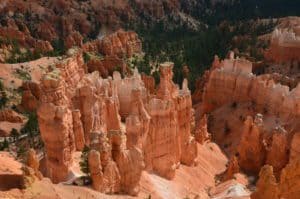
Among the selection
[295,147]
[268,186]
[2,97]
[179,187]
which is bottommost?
[2,97]

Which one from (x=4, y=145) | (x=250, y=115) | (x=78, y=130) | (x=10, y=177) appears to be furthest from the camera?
(x=4, y=145)

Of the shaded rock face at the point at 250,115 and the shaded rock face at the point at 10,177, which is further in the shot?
the shaded rock face at the point at 250,115

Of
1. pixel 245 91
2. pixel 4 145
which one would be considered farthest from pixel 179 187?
pixel 4 145

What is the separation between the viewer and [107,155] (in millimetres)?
21781

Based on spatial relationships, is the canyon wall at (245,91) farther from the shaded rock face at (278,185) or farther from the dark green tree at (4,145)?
the dark green tree at (4,145)

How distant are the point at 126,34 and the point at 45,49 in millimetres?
12130

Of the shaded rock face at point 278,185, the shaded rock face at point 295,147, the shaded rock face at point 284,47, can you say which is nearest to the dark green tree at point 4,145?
the shaded rock face at point 295,147

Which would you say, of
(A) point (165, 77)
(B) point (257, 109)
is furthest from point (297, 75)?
(A) point (165, 77)

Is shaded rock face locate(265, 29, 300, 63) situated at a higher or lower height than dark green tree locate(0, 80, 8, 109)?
higher

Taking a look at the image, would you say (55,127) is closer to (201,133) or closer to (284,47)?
(201,133)

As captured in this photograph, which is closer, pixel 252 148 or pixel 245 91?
pixel 252 148

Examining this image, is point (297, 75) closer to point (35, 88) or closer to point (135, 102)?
point (135, 102)

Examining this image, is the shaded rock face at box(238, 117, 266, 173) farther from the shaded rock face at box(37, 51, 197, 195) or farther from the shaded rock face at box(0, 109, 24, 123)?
the shaded rock face at box(0, 109, 24, 123)

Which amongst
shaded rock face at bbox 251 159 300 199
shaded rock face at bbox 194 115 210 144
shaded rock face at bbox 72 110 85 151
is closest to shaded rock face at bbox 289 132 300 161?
shaded rock face at bbox 251 159 300 199
